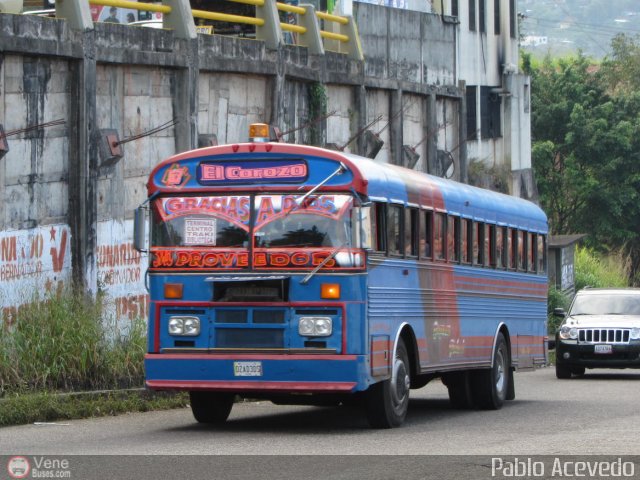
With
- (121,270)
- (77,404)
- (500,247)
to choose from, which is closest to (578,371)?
(500,247)

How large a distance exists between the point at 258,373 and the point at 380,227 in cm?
205

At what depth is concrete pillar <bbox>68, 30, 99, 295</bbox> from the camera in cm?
2038

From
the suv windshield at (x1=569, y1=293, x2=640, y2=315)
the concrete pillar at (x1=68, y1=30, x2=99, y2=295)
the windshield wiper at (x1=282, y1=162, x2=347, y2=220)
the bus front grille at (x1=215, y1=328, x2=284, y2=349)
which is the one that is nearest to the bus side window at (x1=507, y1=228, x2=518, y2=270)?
the concrete pillar at (x1=68, y1=30, x2=99, y2=295)

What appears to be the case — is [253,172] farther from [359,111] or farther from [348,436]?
[359,111]

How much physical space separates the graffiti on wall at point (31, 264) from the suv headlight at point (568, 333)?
10.3 meters

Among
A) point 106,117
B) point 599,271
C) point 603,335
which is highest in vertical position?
point 106,117

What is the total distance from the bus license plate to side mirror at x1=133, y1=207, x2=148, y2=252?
161cm

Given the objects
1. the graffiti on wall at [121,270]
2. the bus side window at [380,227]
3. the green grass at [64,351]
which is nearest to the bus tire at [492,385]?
the green grass at [64,351]

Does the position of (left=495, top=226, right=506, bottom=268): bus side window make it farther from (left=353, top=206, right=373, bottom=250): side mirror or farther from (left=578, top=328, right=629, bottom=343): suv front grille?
(left=578, top=328, right=629, bottom=343): suv front grille

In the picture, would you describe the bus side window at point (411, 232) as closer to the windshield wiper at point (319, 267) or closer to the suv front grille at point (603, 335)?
the windshield wiper at point (319, 267)

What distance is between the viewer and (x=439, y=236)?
57.5 feet

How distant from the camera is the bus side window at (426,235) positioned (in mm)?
16859

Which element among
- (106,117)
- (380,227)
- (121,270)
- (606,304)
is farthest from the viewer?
(606,304)

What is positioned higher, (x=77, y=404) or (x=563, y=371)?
(x=77, y=404)
